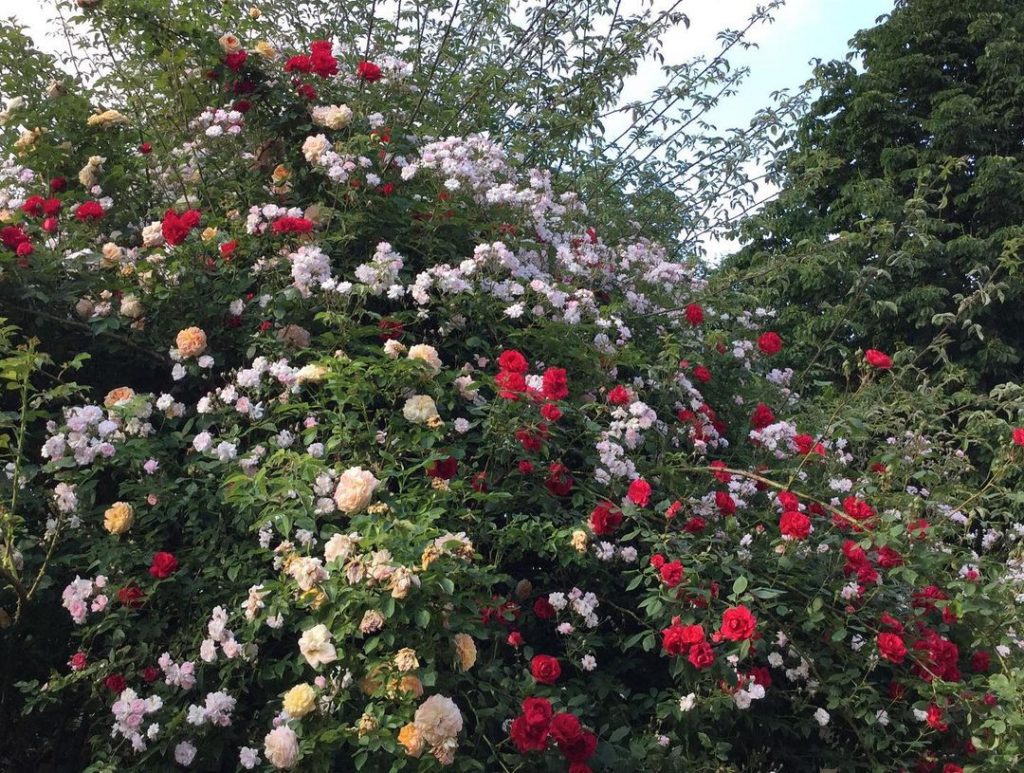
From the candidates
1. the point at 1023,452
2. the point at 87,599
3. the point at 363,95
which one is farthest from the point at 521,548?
the point at 363,95

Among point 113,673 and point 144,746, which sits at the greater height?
point 113,673

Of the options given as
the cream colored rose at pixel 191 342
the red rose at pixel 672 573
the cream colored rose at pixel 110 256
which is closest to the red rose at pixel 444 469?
the red rose at pixel 672 573

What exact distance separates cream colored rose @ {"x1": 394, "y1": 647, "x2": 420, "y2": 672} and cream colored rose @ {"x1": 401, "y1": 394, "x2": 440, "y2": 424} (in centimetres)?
65

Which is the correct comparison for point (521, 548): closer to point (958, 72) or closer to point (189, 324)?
point (189, 324)

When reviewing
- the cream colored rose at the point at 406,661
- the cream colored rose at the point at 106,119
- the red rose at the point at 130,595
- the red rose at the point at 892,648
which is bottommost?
the red rose at the point at 892,648

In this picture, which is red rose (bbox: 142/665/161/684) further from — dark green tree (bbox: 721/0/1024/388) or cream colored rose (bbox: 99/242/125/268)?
dark green tree (bbox: 721/0/1024/388)

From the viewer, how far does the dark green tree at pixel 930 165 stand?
9633mm

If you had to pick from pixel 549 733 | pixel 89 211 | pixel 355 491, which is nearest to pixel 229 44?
pixel 89 211

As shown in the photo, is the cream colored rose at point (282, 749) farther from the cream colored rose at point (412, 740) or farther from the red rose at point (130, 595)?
the red rose at point (130, 595)

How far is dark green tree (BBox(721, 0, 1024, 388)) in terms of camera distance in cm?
963

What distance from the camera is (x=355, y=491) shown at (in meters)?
2.12

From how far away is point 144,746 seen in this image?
6.82 feet

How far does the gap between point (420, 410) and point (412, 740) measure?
0.83 meters

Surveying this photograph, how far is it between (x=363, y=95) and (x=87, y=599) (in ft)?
6.65
